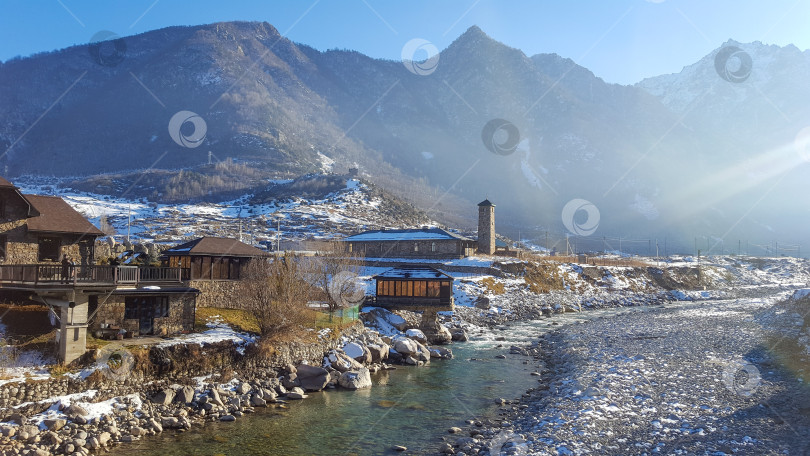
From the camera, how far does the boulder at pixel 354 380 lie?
29.4 m

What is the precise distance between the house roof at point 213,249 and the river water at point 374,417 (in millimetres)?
16840

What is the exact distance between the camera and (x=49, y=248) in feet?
109

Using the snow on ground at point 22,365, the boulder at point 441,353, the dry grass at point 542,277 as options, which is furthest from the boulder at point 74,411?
the dry grass at point 542,277

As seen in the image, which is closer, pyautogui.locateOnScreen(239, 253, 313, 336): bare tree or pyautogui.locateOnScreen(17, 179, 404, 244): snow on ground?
pyautogui.locateOnScreen(239, 253, 313, 336): bare tree

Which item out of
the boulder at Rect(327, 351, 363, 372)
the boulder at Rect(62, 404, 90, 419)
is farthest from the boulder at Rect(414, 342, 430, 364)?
the boulder at Rect(62, 404, 90, 419)

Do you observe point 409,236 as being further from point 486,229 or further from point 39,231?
point 39,231

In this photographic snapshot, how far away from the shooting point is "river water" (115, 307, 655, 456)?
20578 millimetres

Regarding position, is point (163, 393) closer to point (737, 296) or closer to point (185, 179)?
point (737, 296)

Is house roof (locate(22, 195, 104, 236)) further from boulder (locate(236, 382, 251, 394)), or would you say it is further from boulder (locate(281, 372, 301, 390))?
boulder (locate(281, 372, 301, 390))

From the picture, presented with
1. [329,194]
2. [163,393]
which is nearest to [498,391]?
[163,393]

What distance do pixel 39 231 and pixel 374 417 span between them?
952 inches

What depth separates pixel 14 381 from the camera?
21.8 metres

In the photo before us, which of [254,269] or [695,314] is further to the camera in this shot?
[695,314]

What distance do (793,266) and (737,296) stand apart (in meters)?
60.6
